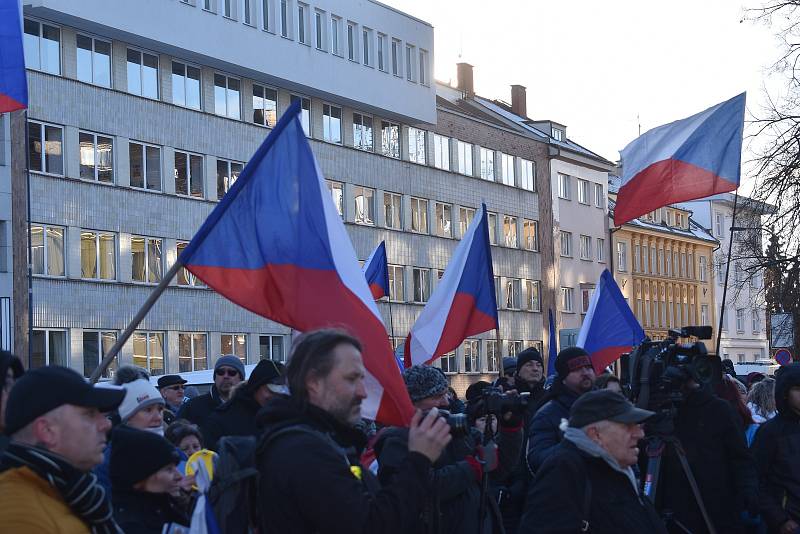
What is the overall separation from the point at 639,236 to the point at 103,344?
48.5 metres

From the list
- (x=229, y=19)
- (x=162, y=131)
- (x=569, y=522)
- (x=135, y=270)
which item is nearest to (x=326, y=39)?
(x=229, y=19)

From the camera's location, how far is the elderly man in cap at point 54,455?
14.0ft

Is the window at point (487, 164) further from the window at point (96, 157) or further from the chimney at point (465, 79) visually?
the window at point (96, 157)

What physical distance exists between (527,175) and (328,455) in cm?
6176

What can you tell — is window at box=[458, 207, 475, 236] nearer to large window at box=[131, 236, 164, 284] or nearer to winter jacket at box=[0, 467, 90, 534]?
large window at box=[131, 236, 164, 284]

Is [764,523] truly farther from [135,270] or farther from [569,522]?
[135,270]

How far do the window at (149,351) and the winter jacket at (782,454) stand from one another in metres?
32.2

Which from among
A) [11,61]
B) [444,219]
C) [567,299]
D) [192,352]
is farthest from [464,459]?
[567,299]

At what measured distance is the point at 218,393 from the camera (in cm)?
1099

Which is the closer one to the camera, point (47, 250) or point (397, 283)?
point (47, 250)

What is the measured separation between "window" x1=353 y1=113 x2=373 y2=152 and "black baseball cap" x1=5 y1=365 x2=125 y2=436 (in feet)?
153

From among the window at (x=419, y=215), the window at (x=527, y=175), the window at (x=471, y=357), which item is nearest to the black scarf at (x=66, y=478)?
the window at (x=419, y=215)

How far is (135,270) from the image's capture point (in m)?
40.9

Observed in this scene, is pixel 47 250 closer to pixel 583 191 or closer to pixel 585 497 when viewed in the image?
pixel 585 497
